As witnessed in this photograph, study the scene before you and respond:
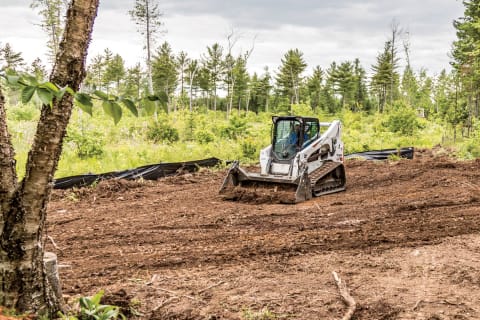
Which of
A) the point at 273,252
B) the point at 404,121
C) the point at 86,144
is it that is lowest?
the point at 273,252

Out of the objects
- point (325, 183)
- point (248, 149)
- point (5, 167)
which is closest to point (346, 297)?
point (5, 167)

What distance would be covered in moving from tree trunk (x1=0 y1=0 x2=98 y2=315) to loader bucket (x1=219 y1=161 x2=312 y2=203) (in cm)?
669

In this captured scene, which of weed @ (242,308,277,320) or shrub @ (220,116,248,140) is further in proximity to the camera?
shrub @ (220,116,248,140)

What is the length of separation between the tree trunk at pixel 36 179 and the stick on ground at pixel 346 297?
2.45 m

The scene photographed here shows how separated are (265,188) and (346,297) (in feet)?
18.4

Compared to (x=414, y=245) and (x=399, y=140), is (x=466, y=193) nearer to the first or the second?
(x=414, y=245)

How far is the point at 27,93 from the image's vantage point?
1231mm

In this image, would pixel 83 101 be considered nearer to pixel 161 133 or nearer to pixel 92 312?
pixel 92 312

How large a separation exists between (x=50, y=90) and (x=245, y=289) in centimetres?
342

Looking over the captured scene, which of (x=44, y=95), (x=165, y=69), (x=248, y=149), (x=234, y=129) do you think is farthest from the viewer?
(x=165, y=69)

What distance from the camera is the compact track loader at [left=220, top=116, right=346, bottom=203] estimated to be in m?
9.46

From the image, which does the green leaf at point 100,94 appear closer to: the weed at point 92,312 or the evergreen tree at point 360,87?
the weed at point 92,312

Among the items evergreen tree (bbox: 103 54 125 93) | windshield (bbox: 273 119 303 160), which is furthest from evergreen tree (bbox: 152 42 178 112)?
windshield (bbox: 273 119 303 160)

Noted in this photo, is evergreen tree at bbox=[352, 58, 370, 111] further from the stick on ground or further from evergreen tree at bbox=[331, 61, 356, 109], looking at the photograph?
the stick on ground
